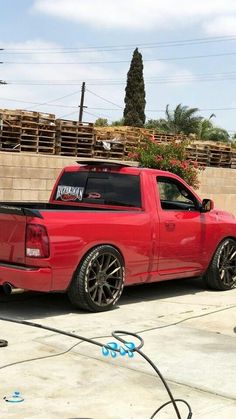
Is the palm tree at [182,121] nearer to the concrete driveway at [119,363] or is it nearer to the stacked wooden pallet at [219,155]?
the stacked wooden pallet at [219,155]

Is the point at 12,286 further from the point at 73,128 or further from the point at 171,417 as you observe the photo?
the point at 73,128

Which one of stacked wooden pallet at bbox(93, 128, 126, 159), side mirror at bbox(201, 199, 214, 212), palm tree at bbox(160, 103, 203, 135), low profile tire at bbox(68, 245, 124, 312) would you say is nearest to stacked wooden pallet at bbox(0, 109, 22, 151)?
stacked wooden pallet at bbox(93, 128, 126, 159)

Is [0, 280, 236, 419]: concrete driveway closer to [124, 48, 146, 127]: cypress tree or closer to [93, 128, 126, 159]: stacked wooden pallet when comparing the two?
[93, 128, 126, 159]: stacked wooden pallet

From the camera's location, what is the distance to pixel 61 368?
15.6 ft

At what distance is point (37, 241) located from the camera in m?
6.27

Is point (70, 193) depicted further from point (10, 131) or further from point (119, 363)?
point (10, 131)

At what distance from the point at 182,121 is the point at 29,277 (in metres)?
39.3

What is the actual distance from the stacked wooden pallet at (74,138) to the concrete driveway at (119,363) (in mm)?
10175

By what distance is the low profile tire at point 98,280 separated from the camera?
660cm

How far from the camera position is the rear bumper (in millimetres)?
6246

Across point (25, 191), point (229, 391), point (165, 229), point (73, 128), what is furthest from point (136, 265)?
point (73, 128)

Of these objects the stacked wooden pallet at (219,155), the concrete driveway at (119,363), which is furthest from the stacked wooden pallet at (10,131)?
the stacked wooden pallet at (219,155)

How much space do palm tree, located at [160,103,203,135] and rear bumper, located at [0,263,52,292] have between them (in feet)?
126

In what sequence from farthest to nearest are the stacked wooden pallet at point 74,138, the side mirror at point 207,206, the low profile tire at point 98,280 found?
the stacked wooden pallet at point 74,138 → the side mirror at point 207,206 → the low profile tire at point 98,280
